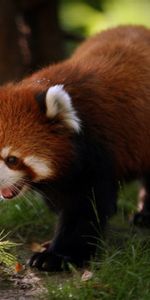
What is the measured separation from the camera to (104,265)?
370cm

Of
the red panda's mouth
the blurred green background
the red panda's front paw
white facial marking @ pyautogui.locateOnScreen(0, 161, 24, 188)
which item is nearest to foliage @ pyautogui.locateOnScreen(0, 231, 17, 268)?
the red panda's front paw

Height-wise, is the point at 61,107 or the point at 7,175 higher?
the point at 61,107

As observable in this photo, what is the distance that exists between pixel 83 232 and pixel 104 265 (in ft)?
1.46

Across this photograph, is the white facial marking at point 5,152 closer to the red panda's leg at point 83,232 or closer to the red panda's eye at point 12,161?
the red panda's eye at point 12,161

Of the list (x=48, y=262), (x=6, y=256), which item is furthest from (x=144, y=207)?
(x=6, y=256)

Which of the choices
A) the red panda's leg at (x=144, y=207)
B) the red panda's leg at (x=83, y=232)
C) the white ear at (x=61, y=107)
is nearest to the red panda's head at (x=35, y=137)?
the white ear at (x=61, y=107)

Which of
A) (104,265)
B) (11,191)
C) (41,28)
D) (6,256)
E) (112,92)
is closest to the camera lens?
(104,265)

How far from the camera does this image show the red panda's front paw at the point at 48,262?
4051mm

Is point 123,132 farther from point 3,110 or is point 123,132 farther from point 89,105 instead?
point 3,110

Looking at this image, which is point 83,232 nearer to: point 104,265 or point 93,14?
point 104,265

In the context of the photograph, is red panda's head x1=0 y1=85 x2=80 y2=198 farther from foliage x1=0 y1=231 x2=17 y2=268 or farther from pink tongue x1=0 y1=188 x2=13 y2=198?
foliage x1=0 y1=231 x2=17 y2=268

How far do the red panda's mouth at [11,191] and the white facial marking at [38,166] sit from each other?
119 mm

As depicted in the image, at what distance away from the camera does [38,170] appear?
12.9 ft

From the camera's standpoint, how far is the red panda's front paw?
4.05m
